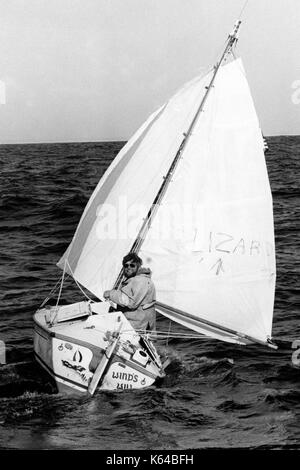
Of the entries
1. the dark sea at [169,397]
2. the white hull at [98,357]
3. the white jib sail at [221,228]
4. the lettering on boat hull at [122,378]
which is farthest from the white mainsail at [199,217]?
the lettering on boat hull at [122,378]

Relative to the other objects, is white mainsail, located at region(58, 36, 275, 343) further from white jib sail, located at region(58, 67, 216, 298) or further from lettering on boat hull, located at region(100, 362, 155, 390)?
lettering on boat hull, located at region(100, 362, 155, 390)

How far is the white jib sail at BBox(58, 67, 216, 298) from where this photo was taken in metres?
12.9

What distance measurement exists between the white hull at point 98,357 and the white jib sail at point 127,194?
1830 millimetres

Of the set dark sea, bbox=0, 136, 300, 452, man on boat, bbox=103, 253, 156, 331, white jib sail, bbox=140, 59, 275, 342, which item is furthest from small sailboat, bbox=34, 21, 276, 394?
dark sea, bbox=0, 136, 300, 452

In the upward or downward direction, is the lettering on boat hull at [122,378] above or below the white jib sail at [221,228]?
below

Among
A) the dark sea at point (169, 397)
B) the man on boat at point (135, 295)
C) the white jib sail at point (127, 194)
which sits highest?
the white jib sail at point (127, 194)

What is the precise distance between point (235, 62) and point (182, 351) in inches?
226

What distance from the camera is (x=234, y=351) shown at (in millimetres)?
13945

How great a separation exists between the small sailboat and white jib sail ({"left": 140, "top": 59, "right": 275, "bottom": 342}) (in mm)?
18

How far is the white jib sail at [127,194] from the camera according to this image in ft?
42.4

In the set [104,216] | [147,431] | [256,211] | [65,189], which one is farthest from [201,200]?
[65,189]

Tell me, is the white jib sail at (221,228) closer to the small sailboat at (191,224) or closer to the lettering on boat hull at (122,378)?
the small sailboat at (191,224)
